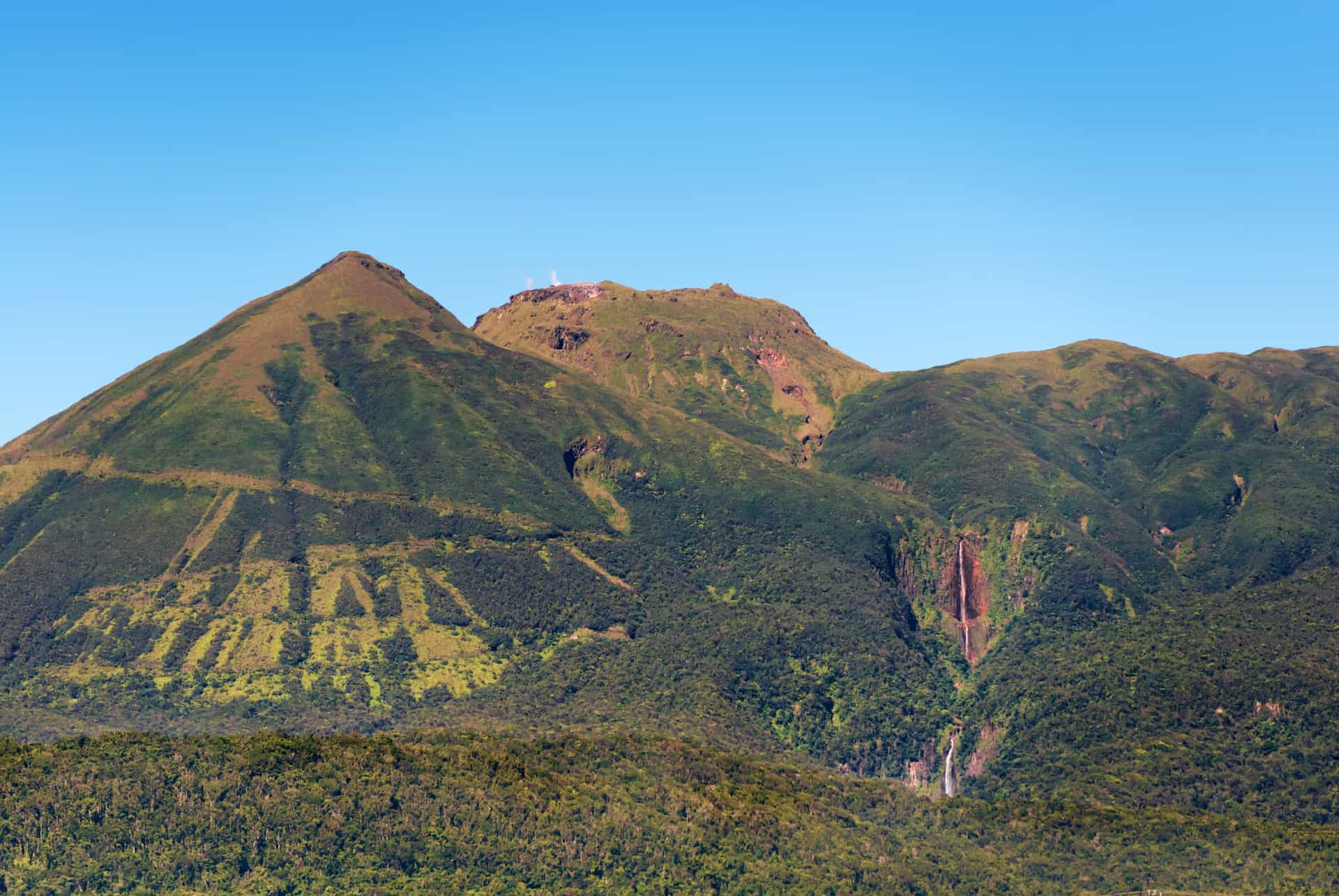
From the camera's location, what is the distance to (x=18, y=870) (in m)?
200

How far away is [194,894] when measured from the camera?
19800 centimetres

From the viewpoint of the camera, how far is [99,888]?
652ft

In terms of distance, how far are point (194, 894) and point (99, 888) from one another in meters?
11.5

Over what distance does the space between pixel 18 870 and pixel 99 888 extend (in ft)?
32.5

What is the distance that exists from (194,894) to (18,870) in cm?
2131
